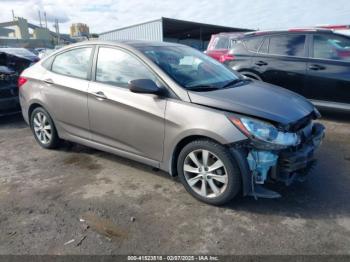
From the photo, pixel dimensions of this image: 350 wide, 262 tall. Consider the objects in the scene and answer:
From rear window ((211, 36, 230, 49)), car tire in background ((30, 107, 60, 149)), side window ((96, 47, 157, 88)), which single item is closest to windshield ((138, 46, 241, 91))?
side window ((96, 47, 157, 88))

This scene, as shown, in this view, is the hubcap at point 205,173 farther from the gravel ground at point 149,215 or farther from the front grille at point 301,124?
the front grille at point 301,124

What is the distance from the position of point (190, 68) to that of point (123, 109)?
941 mm

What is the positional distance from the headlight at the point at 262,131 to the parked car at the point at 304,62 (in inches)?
134

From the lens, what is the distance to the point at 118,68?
380cm

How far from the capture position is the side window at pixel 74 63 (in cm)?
412

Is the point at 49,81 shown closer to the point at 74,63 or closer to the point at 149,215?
the point at 74,63

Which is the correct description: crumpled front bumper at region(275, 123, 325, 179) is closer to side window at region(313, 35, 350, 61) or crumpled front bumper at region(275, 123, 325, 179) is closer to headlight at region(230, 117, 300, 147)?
headlight at region(230, 117, 300, 147)

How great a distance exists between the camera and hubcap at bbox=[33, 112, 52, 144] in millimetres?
4762

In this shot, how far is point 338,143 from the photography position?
4.90m

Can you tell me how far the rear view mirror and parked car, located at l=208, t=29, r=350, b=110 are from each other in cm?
381

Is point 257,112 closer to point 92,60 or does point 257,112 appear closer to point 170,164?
point 170,164

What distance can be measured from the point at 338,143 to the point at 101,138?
3582 millimetres

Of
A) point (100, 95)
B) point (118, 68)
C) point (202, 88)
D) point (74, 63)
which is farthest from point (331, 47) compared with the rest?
point (74, 63)

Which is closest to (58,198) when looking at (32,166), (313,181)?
(32,166)
